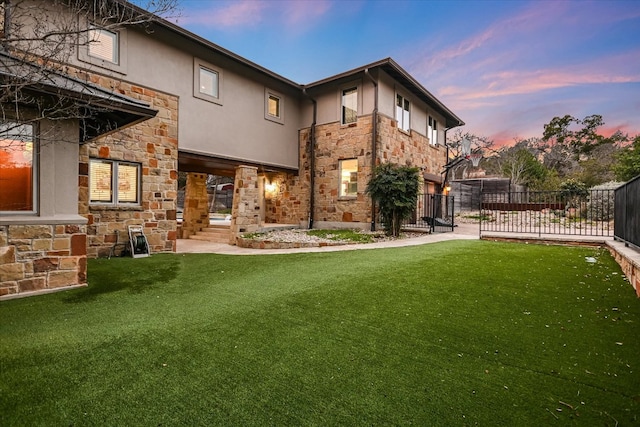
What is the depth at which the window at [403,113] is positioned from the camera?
1327cm

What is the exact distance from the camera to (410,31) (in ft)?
86.3

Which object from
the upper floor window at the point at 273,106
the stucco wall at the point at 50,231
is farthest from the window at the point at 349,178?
the stucco wall at the point at 50,231

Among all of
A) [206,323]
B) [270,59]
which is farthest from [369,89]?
[270,59]

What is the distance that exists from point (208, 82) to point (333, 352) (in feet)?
34.3

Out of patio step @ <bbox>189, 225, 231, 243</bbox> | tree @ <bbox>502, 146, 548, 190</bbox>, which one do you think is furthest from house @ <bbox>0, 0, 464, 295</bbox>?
tree @ <bbox>502, 146, 548, 190</bbox>

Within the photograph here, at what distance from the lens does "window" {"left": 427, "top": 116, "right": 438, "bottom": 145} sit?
53.3 ft

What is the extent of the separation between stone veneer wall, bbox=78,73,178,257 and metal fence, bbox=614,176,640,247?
9.70 m

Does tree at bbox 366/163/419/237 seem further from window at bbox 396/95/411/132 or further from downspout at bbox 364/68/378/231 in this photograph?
window at bbox 396/95/411/132

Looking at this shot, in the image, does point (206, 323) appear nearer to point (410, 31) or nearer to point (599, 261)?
point (599, 261)

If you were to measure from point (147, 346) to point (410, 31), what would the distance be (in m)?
30.7

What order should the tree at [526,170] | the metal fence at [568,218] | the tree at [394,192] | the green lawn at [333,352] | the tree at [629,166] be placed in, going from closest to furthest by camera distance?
the green lawn at [333,352]
the metal fence at [568,218]
the tree at [394,192]
the tree at [629,166]
the tree at [526,170]

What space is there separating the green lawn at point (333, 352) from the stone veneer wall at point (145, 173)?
3306 mm

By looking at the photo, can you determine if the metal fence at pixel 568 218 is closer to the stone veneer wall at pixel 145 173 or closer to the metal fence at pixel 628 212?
the metal fence at pixel 628 212

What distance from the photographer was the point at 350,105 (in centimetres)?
1259
